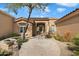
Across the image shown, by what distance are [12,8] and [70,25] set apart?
37.3 inches

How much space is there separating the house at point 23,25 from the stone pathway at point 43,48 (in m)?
0.14

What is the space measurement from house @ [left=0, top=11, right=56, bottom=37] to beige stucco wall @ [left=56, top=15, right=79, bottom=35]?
0.14m

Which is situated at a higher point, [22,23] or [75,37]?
[22,23]

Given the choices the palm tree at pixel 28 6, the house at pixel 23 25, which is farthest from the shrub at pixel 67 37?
the palm tree at pixel 28 6

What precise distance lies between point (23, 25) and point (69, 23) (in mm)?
732

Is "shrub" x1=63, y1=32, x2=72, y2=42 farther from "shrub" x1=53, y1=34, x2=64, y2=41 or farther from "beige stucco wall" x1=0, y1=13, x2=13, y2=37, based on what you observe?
"beige stucco wall" x1=0, y1=13, x2=13, y2=37

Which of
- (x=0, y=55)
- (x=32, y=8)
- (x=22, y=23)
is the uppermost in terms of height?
(x=32, y=8)

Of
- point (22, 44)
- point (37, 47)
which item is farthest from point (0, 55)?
point (37, 47)

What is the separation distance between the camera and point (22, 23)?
10.4 ft

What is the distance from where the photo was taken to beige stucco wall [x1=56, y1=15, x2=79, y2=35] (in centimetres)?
305

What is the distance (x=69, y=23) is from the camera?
3109mm

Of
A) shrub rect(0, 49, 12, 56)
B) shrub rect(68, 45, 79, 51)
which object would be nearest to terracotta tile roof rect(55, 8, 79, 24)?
shrub rect(68, 45, 79, 51)

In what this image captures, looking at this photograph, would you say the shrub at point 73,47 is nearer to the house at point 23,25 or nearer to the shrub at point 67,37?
the shrub at point 67,37

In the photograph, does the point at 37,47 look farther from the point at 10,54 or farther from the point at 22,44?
the point at 10,54
